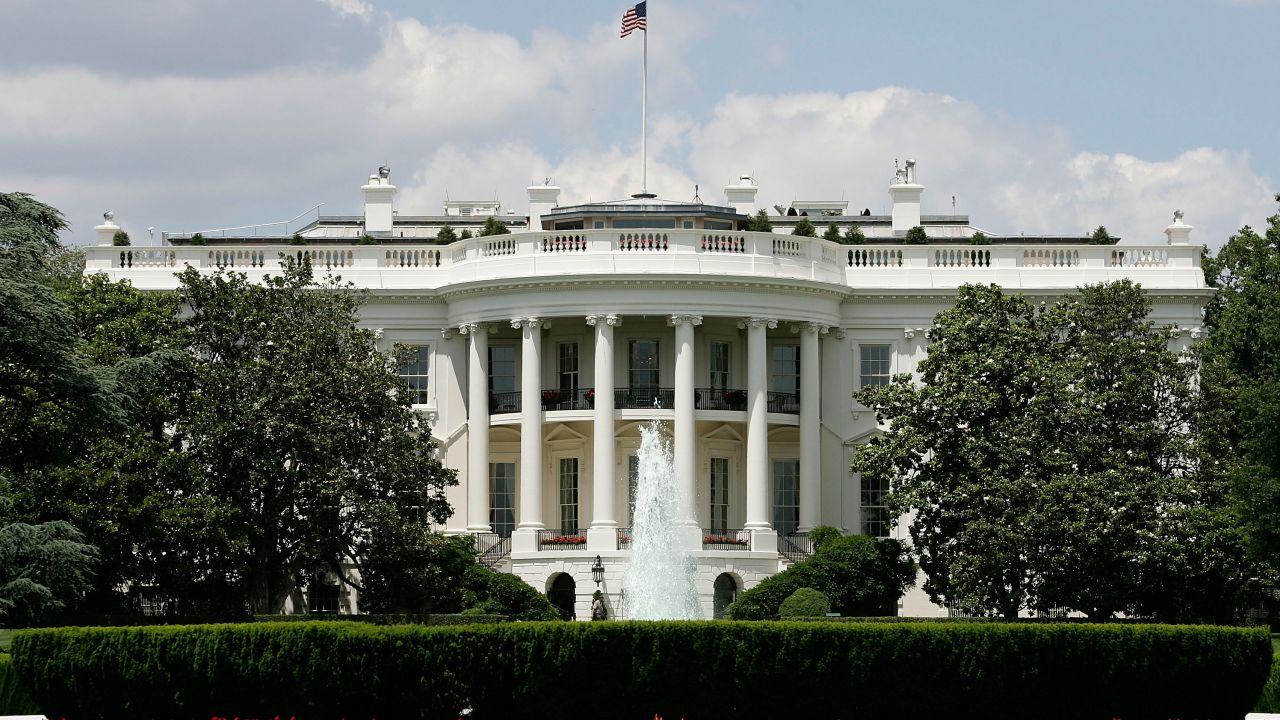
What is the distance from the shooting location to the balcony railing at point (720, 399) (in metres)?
62.6

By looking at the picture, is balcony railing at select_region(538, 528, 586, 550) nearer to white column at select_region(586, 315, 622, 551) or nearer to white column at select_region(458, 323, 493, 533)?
white column at select_region(586, 315, 622, 551)

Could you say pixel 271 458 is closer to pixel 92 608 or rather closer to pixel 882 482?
pixel 92 608

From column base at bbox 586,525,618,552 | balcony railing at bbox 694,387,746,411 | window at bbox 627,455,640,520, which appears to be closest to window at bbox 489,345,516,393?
window at bbox 627,455,640,520

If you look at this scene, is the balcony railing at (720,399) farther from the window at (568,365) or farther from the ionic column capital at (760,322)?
the window at (568,365)

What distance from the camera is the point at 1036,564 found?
2040 inches

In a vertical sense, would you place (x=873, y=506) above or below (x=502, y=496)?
below

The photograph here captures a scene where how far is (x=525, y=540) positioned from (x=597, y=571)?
2.90 meters

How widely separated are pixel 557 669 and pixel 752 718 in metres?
3.38

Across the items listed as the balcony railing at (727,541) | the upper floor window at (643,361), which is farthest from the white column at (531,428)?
the balcony railing at (727,541)

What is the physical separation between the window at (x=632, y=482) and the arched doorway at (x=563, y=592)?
2490 mm

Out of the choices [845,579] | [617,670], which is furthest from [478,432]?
[617,670]

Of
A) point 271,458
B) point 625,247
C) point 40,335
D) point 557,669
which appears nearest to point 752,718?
point 557,669

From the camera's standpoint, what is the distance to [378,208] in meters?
76.9

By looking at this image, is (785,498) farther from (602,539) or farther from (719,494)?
(602,539)
